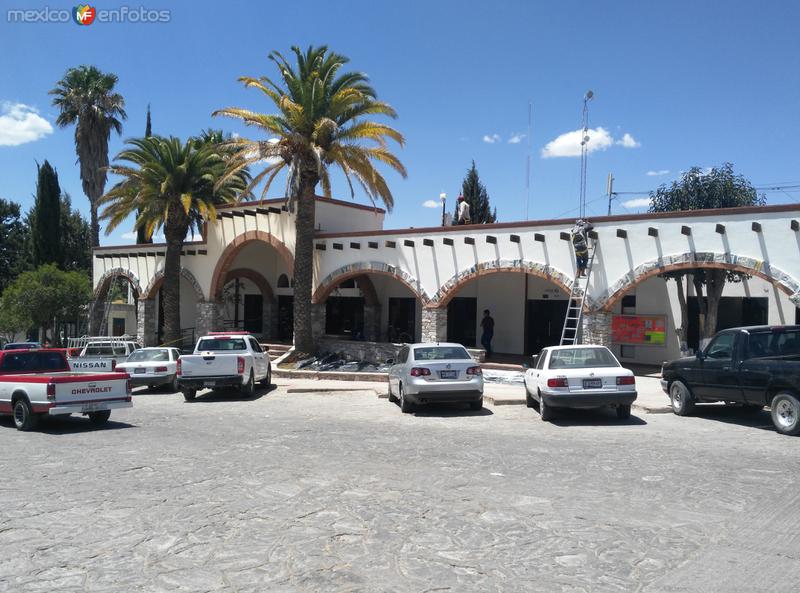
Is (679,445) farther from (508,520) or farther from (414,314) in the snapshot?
(414,314)

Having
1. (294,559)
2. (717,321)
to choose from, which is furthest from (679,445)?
(717,321)

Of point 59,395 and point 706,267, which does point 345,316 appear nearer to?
point 706,267

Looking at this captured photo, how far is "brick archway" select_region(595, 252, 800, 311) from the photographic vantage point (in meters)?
17.0

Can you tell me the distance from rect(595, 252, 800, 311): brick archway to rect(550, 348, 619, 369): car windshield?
6.32m

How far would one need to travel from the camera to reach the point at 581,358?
13.6 m

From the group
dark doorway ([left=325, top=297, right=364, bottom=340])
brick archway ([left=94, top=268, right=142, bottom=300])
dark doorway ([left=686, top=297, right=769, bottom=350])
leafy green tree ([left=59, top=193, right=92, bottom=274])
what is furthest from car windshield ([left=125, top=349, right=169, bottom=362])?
leafy green tree ([left=59, top=193, right=92, bottom=274])

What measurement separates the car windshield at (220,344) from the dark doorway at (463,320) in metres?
11.6

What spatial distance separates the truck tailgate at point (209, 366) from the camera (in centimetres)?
1820

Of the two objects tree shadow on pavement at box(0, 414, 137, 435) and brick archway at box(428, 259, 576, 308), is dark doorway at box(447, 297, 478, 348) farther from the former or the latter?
tree shadow on pavement at box(0, 414, 137, 435)

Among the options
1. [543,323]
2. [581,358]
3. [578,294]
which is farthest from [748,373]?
[543,323]

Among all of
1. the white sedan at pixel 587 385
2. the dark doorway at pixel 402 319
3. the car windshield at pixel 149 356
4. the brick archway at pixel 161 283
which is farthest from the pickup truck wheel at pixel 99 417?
the brick archway at pixel 161 283

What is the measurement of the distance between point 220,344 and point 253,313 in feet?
58.3

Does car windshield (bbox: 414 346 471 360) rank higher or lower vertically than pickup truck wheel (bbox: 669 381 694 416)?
higher

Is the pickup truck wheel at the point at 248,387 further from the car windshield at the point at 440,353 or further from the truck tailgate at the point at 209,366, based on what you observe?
the car windshield at the point at 440,353
